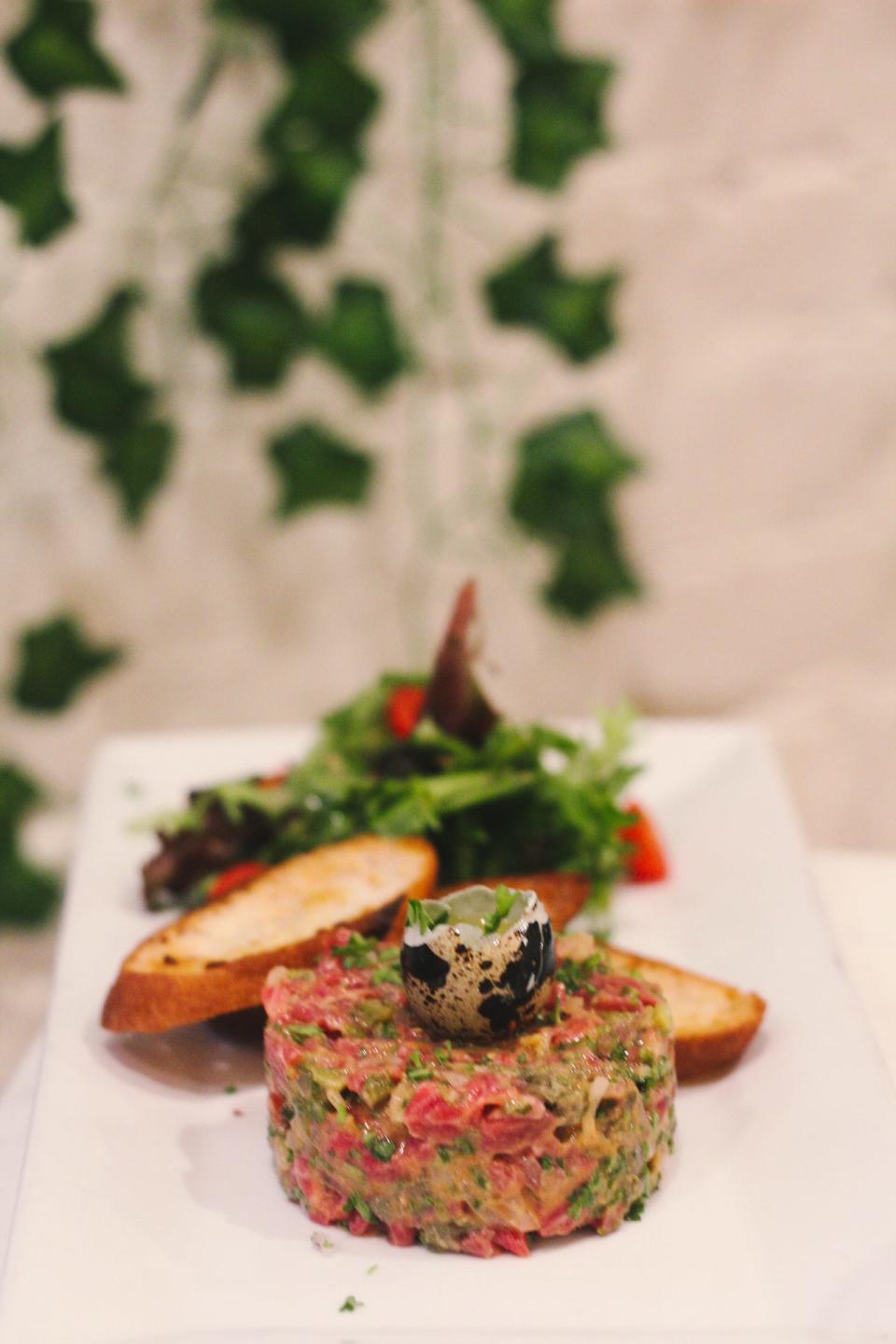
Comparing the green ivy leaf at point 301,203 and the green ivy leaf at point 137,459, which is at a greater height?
the green ivy leaf at point 301,203

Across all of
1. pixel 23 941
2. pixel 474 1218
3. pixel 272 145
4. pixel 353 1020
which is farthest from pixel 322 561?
pixel 474 1218

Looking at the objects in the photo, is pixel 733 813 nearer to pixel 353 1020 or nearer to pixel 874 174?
pixel 353 1020

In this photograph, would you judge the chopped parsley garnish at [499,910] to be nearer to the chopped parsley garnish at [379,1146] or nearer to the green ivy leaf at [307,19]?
the chopped parsley garnish at [379,1146]

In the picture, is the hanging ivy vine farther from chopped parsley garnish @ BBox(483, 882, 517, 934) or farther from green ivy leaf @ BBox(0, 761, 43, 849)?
chopped parsley garnish @ BBox(483, 882, 517, 934)

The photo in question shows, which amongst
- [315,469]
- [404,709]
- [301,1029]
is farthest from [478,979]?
[315,469]

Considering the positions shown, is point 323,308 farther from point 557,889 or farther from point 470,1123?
point 470,1123

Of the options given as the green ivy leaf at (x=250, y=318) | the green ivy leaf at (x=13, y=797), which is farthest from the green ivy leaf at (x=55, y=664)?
the green ivy leaf at (x=250, y=318)
